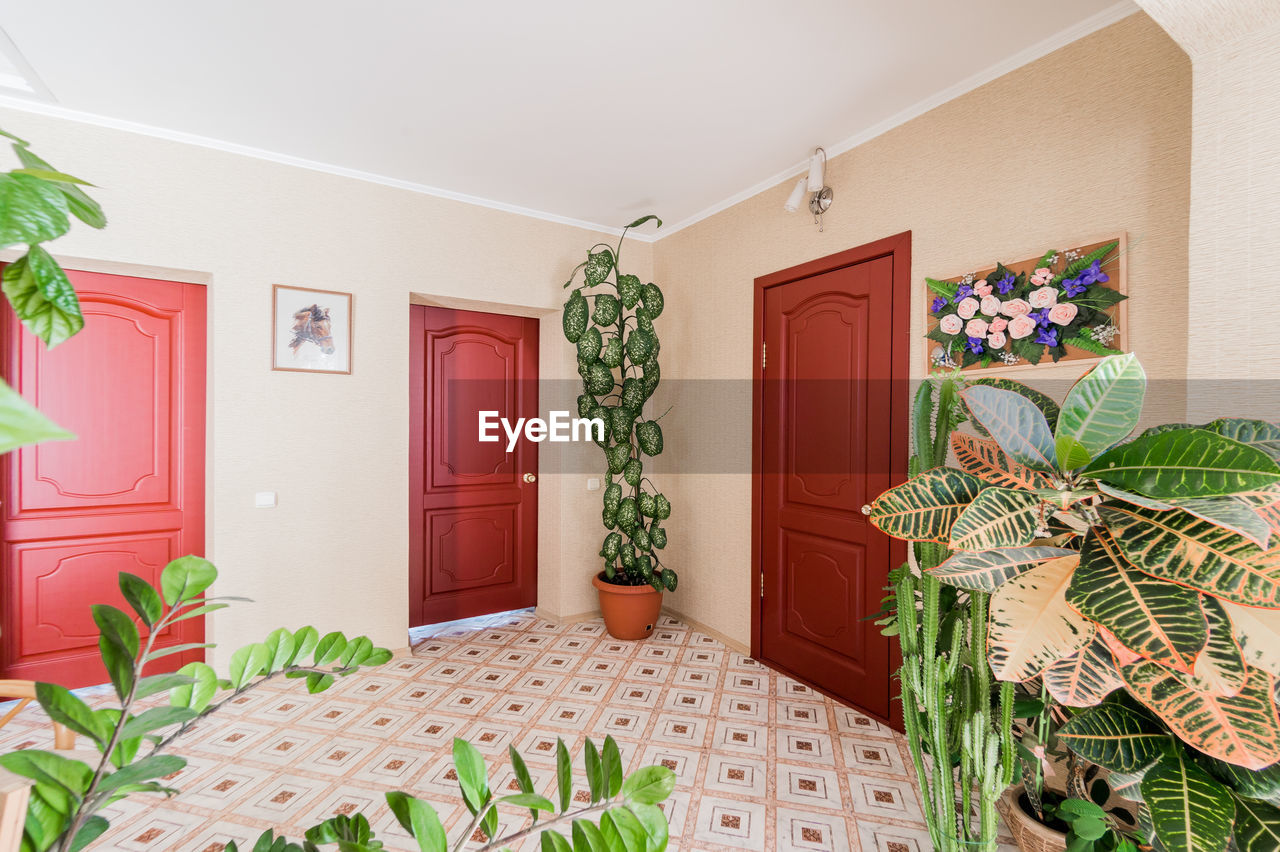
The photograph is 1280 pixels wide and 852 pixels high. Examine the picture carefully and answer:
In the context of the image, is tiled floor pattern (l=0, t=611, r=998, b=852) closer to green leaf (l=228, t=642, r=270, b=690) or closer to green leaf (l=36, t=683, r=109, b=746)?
green leaf (l=228, t=642, r=270, b=690)

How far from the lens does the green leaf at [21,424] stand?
0.59 feet

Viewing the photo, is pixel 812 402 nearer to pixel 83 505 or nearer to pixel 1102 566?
pixel 1102 566

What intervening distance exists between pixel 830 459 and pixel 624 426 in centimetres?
122

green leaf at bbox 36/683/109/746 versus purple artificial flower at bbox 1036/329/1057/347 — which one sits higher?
purple artificial flower at bbox 1036/329/1057/347

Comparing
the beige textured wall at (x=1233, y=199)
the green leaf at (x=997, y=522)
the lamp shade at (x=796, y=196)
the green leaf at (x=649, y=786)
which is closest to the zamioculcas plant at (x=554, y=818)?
the green leaf at (x=649, y=786)

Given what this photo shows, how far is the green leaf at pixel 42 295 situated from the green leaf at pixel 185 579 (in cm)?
24

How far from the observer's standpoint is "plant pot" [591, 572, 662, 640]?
11.8 ft

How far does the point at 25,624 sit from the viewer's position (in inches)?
110

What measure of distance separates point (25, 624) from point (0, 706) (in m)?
0.37

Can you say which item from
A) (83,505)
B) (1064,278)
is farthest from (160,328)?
(1064,278)

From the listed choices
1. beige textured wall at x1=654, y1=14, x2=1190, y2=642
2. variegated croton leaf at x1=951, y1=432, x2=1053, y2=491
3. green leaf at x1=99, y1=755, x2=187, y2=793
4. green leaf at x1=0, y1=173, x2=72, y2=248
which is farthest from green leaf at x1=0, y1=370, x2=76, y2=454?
beige textured wall at x1=654, y1=14, x2=1190, y2=642

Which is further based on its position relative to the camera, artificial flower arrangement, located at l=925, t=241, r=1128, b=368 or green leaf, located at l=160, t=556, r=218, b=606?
artificial flower arrangement, located at l=925, t=241, r=1128, b=368

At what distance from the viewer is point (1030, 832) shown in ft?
5.29

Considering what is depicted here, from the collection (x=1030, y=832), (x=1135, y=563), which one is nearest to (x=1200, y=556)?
(x=1135, y=563)
